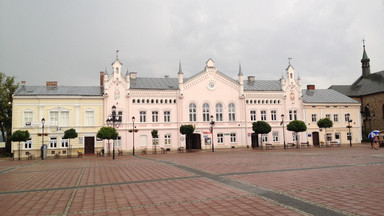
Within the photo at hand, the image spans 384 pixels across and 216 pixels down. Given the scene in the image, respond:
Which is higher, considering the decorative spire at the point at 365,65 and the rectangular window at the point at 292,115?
the decorative spire at the point at 365,65

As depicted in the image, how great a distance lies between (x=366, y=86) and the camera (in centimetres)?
6316

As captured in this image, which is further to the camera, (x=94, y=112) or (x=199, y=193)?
(x=94, y=112)

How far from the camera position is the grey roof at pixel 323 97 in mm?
52281

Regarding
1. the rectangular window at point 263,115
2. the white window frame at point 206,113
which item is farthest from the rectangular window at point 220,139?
the rectangular window at point 263,115

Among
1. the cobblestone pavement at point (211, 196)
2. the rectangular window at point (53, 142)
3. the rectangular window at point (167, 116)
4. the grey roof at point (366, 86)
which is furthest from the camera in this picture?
the grey roof at point (366, 86)

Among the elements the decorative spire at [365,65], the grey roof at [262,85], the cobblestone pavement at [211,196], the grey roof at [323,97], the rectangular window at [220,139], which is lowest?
the cobblestone pavement at [211,196]

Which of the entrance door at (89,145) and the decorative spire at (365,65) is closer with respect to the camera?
the entrance door at (89,145)

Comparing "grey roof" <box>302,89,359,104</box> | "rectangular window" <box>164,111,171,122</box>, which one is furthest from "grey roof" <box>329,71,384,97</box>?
"rectangular window" <box>164,111,171,122</box>

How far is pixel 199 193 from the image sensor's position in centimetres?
933

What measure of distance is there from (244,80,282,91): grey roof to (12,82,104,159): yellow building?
2455 centimetres

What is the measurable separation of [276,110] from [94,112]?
96.5 ft

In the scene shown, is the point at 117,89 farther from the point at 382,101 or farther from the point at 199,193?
the point at 382,101

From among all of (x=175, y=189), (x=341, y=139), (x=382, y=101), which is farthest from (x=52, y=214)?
(x=382, y=101)

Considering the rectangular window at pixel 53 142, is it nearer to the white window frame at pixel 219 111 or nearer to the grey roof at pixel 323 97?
the white window frame at pixel 219 111
